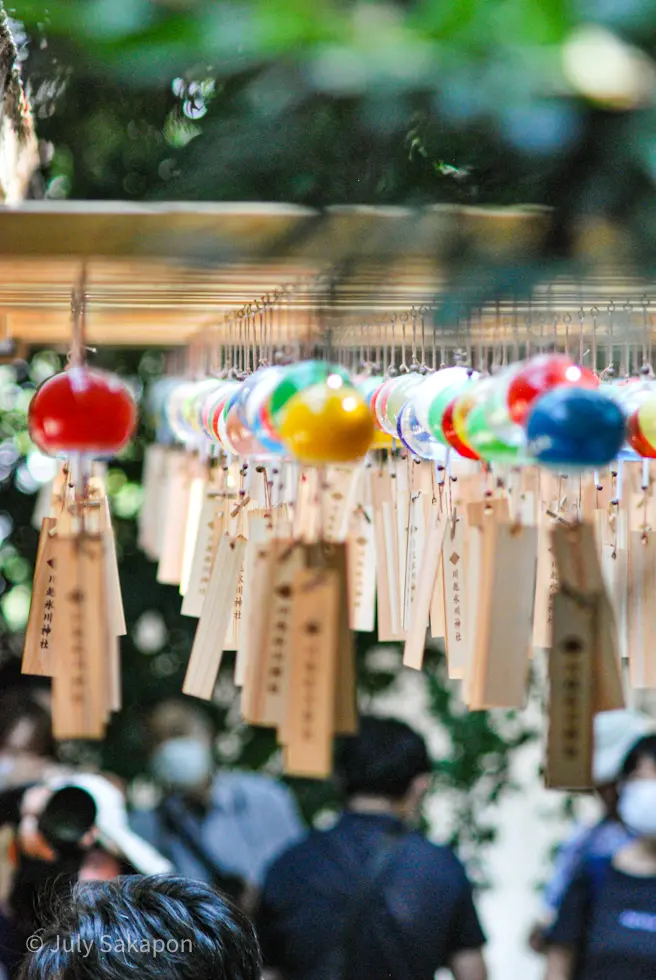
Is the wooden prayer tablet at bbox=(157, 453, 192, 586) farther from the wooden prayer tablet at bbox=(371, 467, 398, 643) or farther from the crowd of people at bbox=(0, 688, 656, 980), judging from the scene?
the wooden prayer tablet at bbox=(371, 467, 398, 643)

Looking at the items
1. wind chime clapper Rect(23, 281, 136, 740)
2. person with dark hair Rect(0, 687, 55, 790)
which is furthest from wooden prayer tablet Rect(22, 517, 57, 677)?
person with dark hair Rect(0, 687, 55, 790)

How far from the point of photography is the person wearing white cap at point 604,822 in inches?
106

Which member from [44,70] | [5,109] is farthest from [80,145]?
[44,70]

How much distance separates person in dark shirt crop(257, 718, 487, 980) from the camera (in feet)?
7.70

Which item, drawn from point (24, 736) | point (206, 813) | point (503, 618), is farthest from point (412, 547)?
point (206, 813)

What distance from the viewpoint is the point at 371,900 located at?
235cm

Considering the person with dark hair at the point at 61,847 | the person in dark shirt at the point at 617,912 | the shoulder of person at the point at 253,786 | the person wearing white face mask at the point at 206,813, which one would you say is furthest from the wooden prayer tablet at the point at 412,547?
the shoulder of person at the point at 253,786

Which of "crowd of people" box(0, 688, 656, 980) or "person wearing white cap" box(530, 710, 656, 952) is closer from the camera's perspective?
"crowd of people" box(0, 688, 656, 980)

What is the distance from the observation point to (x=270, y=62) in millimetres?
560

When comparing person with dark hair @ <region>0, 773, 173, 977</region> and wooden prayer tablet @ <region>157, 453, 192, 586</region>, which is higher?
wooden prayer tablet @ <region>157, 453, 192, 586</region>

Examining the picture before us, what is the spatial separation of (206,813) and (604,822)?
0.97 metres

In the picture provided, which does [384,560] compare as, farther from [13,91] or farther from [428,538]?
[13,91]

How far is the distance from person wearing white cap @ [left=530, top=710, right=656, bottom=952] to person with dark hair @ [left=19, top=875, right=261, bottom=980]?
1.31 meters

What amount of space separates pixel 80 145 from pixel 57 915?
1.12 metres
